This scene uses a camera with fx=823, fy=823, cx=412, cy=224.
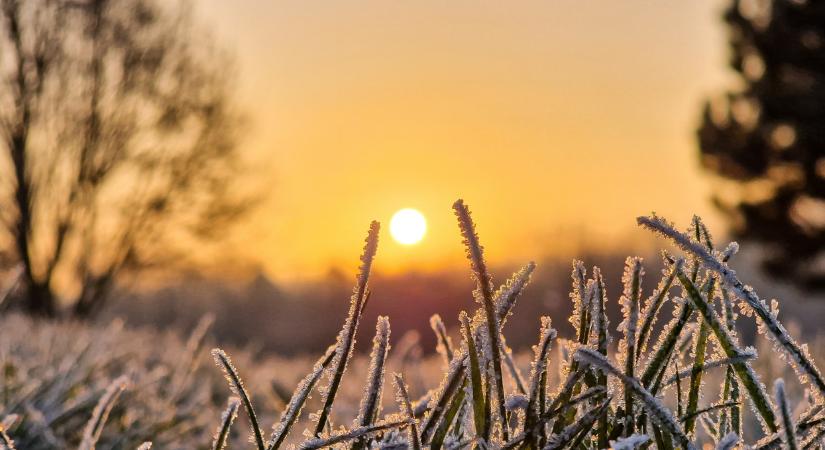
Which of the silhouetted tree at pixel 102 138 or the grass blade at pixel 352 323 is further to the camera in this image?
the silhouetted tree at pixel 102 138

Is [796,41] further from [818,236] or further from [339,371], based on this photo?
[339,371]

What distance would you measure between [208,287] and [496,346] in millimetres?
25247

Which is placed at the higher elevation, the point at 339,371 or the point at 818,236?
the point at 818,236

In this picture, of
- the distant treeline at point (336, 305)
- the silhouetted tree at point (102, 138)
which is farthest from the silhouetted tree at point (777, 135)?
the silhouetted tree at point (102, 138)

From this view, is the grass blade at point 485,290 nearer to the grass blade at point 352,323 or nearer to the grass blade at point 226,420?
the grass blade at point 352,323

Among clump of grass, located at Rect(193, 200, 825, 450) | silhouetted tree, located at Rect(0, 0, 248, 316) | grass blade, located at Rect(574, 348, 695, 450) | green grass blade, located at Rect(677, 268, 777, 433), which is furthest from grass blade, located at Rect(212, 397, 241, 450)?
silhouetted tree, located at Rect(0, 0, 248, 316)

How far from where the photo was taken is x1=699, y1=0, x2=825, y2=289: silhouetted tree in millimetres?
19438

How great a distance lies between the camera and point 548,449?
2.88 ft

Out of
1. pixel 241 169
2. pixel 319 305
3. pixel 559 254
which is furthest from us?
pixel 319 305

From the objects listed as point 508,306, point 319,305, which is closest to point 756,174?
point 319,305

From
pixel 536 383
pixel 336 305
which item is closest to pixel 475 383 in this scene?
pixel 536 383

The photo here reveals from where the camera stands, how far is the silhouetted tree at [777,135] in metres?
19.4

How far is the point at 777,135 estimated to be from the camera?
65.3 feet

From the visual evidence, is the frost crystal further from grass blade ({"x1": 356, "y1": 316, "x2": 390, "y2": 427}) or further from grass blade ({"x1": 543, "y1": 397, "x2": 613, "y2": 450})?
grass blade ({"x1": 356, "y1": 316, "x2": 390, "y2": 427})
